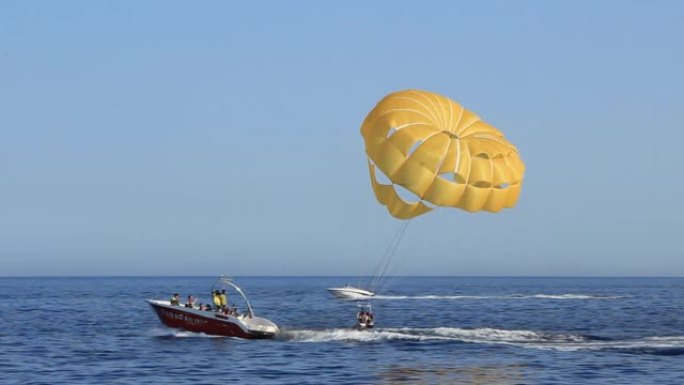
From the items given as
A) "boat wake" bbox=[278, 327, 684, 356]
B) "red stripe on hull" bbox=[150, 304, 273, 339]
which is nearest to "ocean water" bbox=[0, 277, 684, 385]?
"boat wake" bbox=[278, 327, 684, 356]

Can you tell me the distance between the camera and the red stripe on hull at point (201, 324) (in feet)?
173

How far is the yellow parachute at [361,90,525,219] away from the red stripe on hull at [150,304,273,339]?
10.6 meters

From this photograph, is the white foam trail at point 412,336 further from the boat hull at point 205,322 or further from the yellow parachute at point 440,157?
the yellow parachute at point 440,157

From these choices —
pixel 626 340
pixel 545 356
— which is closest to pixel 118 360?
pixel 545 356

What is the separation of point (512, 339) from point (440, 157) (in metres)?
13.2

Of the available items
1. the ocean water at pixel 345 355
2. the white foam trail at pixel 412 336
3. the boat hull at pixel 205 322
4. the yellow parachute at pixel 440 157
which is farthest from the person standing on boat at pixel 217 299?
the yellow parachute at pixel 440 157

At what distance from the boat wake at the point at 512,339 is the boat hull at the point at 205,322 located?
5.90 ft

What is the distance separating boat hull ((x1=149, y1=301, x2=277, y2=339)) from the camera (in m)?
52.6

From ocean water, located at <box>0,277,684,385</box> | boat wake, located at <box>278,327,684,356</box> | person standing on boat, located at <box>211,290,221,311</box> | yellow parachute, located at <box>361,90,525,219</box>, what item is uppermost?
yellow parachute, located at <box>361,90,525,219</box>

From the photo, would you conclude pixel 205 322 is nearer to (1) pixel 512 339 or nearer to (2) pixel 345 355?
(2) pixel 345 355

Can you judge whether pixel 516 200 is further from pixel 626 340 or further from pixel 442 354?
pixel 626 340

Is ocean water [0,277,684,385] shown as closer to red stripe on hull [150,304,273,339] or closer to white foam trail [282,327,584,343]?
white foam trail [282,327,584,343]

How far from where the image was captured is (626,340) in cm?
5481

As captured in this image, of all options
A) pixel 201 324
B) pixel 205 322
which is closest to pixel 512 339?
pixel 205 322
